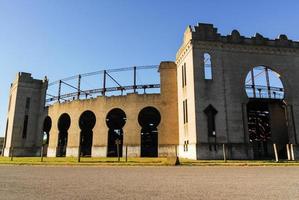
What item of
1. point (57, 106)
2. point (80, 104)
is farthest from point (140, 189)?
point (57, 106)

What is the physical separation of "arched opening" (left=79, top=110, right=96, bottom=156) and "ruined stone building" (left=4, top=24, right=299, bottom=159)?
16cm

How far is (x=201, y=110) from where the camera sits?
33594 millimetres

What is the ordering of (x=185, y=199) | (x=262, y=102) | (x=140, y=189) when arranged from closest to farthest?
(x=185, y=199), (x=140, y=189), (x=262, y=102)

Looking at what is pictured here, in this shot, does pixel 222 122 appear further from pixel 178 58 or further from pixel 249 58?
pixel 178 58

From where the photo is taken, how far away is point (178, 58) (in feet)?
136

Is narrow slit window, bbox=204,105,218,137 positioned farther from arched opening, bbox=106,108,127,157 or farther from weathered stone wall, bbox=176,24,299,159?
arched opening, bbox=106,108,127,157

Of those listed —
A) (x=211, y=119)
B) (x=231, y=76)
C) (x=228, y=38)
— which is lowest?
(x=211, y=119)

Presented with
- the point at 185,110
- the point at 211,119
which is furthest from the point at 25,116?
the point at 211,119

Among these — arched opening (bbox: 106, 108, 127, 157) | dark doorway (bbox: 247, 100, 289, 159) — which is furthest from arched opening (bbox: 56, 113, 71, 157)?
dark doorway (bbox: 247, 100, 289, 159)

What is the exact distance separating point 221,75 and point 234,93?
2.84 metres

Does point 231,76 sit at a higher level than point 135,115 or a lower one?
higher

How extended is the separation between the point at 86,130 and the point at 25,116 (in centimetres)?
1468

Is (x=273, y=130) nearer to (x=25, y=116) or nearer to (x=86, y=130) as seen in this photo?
(x=86, y=130)

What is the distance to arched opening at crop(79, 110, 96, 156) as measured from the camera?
45594 mm
